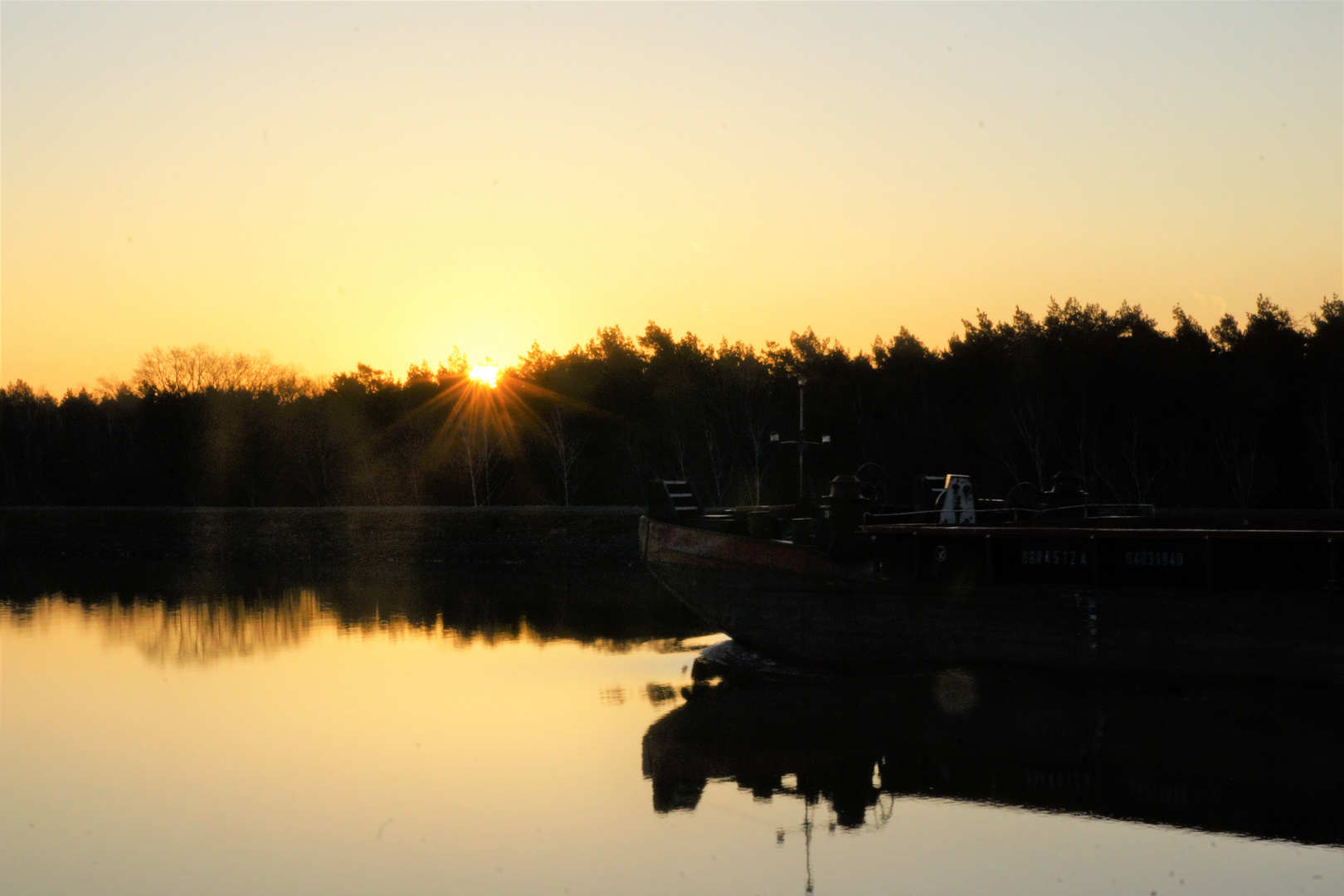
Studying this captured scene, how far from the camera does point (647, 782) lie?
14266 mm

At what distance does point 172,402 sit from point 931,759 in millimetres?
75314

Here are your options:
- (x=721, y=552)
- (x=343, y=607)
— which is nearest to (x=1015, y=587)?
(x=721, y=552)

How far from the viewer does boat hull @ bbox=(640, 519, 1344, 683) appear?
15.3 m

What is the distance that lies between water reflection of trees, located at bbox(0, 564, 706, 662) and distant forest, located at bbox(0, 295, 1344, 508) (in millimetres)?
11566

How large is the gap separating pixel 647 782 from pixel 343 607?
20991 millimetres

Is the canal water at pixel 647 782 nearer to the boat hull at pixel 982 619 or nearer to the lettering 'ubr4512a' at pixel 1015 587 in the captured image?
the boat hull at pixel 982 619

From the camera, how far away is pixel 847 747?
15.0m

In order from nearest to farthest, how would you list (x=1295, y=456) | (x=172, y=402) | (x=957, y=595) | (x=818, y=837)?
(x=818, y=837) → (x=957, y=595) → (x=1295, y=456) → (x=172, y=402)

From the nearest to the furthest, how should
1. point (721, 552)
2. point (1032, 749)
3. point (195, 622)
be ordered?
1. point (1032, 749)
2. point (721, 552)
3. point (195, 622)

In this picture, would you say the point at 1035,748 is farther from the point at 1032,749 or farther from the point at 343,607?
the point at 343,607

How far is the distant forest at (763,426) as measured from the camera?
47531mm

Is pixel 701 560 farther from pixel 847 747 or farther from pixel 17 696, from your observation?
pixel 17 696

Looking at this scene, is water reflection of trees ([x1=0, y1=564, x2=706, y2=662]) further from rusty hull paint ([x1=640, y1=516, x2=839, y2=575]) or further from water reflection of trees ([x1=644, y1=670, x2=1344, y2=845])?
water reflection of trees ([x1=644, y1=670, x2=1344, y2=845])

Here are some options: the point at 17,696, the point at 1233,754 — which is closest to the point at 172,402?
the point at 17,696
